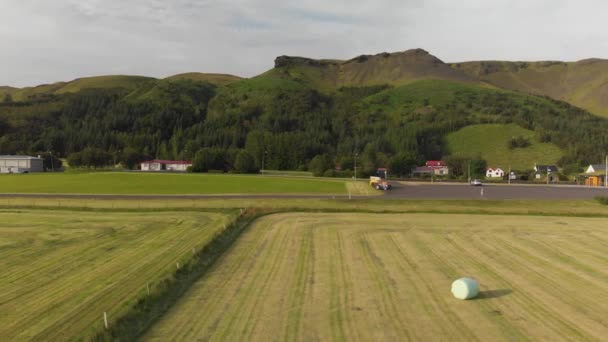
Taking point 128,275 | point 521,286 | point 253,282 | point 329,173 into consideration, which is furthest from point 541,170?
point 128,275

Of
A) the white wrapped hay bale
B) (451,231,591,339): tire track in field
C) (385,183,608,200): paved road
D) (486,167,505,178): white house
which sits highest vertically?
(486,167,505,178): white house

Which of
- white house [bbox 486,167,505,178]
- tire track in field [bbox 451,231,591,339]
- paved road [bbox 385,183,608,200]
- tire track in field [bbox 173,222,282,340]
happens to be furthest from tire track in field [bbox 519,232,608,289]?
white house [bbox 486,167,505,178]

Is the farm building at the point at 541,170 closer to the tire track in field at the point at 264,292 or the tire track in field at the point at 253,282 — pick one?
the tire track in field at the point at 264,292

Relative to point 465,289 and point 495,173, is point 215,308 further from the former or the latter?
point 495,173

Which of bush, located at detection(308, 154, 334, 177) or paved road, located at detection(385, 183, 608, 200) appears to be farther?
bush, located at detection(308, 154, 334, 177)

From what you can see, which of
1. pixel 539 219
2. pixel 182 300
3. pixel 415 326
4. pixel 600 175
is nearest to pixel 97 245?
pixel 182 300

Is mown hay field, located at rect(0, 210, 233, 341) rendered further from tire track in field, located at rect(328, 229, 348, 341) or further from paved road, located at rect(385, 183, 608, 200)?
paved road, located at rect(385, 183, 608, 200)
